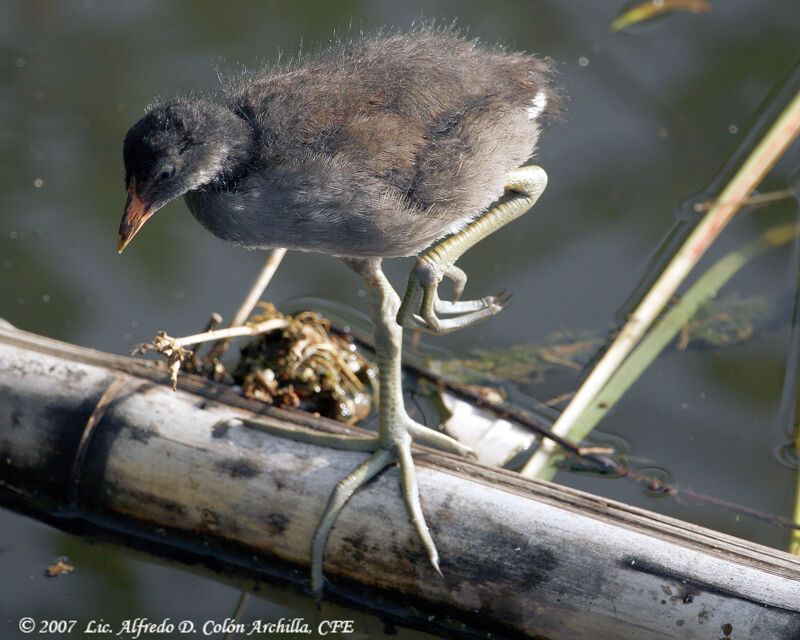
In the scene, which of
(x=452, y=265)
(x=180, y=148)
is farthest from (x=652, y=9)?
(x=180, y=148)

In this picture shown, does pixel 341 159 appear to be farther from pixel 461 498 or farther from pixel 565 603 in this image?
pixel 565 603

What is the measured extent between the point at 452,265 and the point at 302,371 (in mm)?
642

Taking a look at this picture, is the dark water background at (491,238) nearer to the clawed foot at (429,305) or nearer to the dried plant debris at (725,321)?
the dried plant debris at (725,321)

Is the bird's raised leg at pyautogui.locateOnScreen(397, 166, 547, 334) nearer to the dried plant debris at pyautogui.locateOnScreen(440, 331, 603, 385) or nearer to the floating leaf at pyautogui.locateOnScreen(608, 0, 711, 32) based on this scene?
the dried plant debris at pyautogui.locateOnScreen(440, 331, 603, 385)

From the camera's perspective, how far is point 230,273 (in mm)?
3443

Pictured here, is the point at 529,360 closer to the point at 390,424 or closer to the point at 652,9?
the point at 390,424

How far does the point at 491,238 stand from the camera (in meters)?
3.59

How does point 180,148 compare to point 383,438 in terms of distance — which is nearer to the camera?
point 180,148

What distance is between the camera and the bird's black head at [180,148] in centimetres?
203

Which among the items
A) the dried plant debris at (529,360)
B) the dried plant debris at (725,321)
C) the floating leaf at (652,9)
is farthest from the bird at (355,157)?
the floating leaf at (652,9)

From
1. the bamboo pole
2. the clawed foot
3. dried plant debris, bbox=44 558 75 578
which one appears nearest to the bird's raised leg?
the clawed foot

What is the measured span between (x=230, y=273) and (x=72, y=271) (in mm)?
577

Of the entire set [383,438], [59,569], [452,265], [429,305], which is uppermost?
[452,265]

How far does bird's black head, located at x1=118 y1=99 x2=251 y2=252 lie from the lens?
6.64ft
